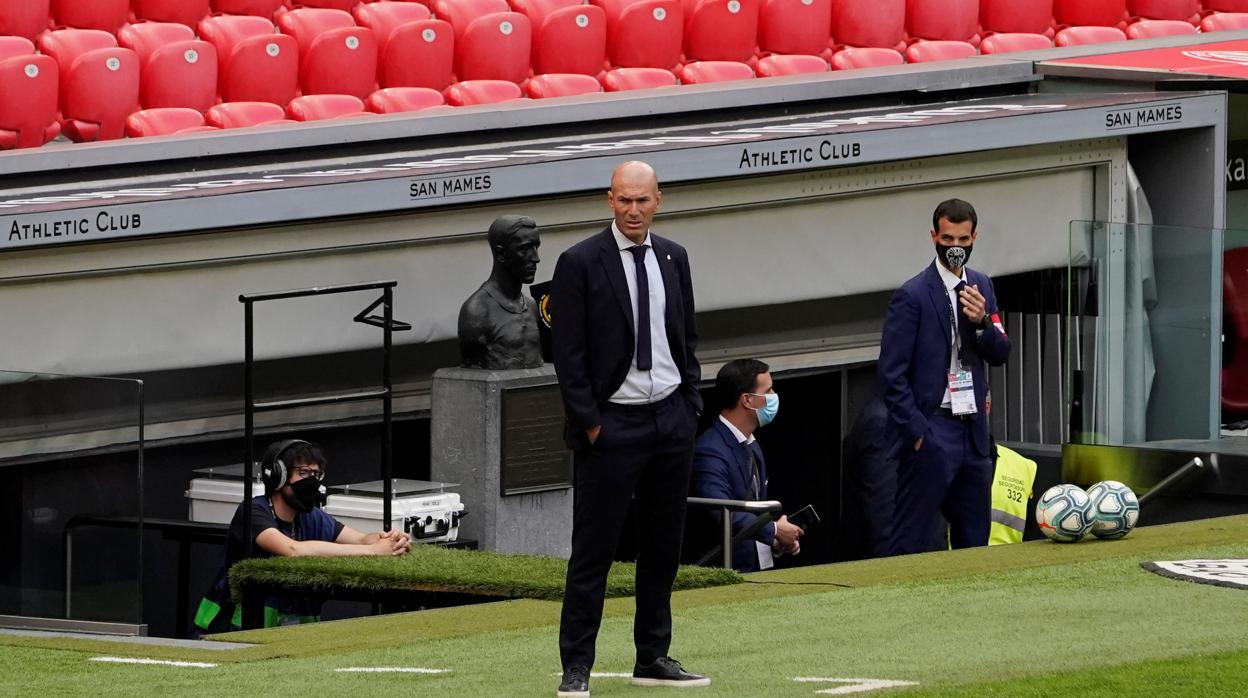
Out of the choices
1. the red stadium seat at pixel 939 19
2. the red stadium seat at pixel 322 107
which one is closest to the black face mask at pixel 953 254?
the red stadium seat at pixel 322 107

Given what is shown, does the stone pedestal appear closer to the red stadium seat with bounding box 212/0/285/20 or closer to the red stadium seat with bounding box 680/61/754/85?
the red stadium seat with bounding box 212/0/285/20

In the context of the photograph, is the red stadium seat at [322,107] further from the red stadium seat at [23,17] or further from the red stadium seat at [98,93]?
the red stadium seat at [23,17]

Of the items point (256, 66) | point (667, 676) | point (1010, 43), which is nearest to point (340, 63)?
point (256, 66)

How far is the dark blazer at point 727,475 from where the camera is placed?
10016 millimetres

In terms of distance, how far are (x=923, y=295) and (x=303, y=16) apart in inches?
241

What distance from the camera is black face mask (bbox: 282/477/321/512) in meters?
9.45

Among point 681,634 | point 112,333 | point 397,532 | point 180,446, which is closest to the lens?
point 681,634

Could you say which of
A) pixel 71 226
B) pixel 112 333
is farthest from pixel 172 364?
pixel 71 226

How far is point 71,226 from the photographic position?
960 centimetres

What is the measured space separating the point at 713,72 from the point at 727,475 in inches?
224

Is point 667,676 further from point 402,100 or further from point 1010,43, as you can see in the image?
point 1010,43

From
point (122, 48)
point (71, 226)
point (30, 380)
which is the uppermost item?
point (122, 48)

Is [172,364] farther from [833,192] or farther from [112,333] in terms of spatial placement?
[833,192]

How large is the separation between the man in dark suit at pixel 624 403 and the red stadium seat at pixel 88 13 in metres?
7.90
